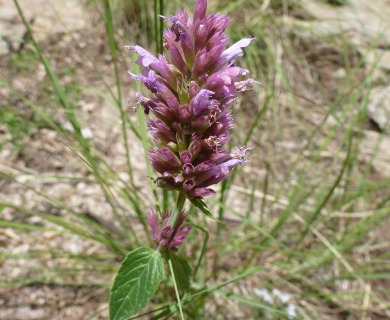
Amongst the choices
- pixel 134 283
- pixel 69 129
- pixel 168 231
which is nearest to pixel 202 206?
pixel 168 231

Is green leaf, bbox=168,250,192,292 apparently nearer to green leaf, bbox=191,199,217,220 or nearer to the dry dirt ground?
green leaf, bbox=191,199,217,220

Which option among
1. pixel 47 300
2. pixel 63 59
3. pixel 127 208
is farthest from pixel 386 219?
pixel 63 59

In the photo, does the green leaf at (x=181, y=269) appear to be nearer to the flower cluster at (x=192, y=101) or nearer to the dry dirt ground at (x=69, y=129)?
the flower cluster at (x=192, y=101)

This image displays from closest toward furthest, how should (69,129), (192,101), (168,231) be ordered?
(192,101) → (168,231) → (69,129)

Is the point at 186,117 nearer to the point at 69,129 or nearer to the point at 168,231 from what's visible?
the point at 168,231

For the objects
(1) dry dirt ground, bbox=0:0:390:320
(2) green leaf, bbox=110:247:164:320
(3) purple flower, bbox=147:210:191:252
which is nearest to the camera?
(2) green leaf, bbox=110:247:164:320

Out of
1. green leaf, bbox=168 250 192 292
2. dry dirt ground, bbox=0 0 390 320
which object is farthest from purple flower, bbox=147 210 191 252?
dry dirt ground, bbox=0 0 390 320
